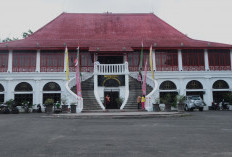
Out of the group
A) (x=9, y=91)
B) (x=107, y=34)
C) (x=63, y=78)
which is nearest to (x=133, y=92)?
(x=63, y=78)

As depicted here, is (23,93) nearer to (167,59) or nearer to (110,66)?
(110,66)

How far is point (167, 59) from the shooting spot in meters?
23.5

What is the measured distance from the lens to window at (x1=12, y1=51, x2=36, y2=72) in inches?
882

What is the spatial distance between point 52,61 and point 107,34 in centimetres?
733

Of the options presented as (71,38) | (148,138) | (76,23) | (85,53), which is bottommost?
(148,138)

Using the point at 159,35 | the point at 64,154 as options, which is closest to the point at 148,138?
the point at 64,154

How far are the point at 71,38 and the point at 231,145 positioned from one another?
2190cm

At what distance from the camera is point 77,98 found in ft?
52.4

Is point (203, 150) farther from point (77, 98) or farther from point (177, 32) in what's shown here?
point (177, 32)

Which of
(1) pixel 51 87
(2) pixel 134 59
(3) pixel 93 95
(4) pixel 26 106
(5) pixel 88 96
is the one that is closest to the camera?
(5) pixel 88 96

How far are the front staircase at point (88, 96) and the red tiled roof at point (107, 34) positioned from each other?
3473mm

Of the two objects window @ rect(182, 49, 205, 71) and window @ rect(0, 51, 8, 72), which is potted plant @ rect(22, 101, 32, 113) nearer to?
window @ rect(0, 51, 8, 72)

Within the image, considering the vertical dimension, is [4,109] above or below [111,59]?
below

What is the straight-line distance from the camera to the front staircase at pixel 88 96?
1719cm
